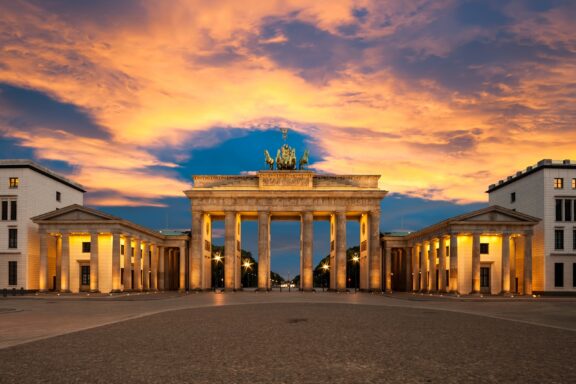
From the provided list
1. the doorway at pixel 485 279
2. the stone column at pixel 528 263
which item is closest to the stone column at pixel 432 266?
the doorway at pixel 485 279

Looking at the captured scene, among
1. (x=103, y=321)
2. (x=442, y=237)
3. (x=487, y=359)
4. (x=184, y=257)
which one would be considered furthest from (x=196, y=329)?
(x=184, y=257)

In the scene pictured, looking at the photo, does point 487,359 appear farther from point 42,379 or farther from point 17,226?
point 17,226

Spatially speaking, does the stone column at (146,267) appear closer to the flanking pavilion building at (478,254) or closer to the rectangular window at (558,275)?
the flanking pavilion building at (478,254)

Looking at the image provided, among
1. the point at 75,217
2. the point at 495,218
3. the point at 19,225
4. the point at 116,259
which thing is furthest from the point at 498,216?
the point at 19,225

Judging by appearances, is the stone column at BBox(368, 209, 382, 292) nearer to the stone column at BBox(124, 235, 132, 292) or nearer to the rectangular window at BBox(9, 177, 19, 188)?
the stone column at BBox(124, 235, 132, 292)

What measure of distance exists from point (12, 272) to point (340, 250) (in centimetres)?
5256

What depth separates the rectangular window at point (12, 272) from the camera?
82.6m

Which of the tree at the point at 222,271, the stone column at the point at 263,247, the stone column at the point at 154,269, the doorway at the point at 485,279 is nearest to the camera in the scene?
the doorway at the point at 485,279

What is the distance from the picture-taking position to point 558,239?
8444 cm

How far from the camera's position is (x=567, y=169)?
8519 cm

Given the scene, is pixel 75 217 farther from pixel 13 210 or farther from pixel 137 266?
pixel 137 266

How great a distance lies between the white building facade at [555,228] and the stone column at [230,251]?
49065mm

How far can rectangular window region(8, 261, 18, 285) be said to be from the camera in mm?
82562

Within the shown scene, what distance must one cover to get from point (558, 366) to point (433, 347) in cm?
489
